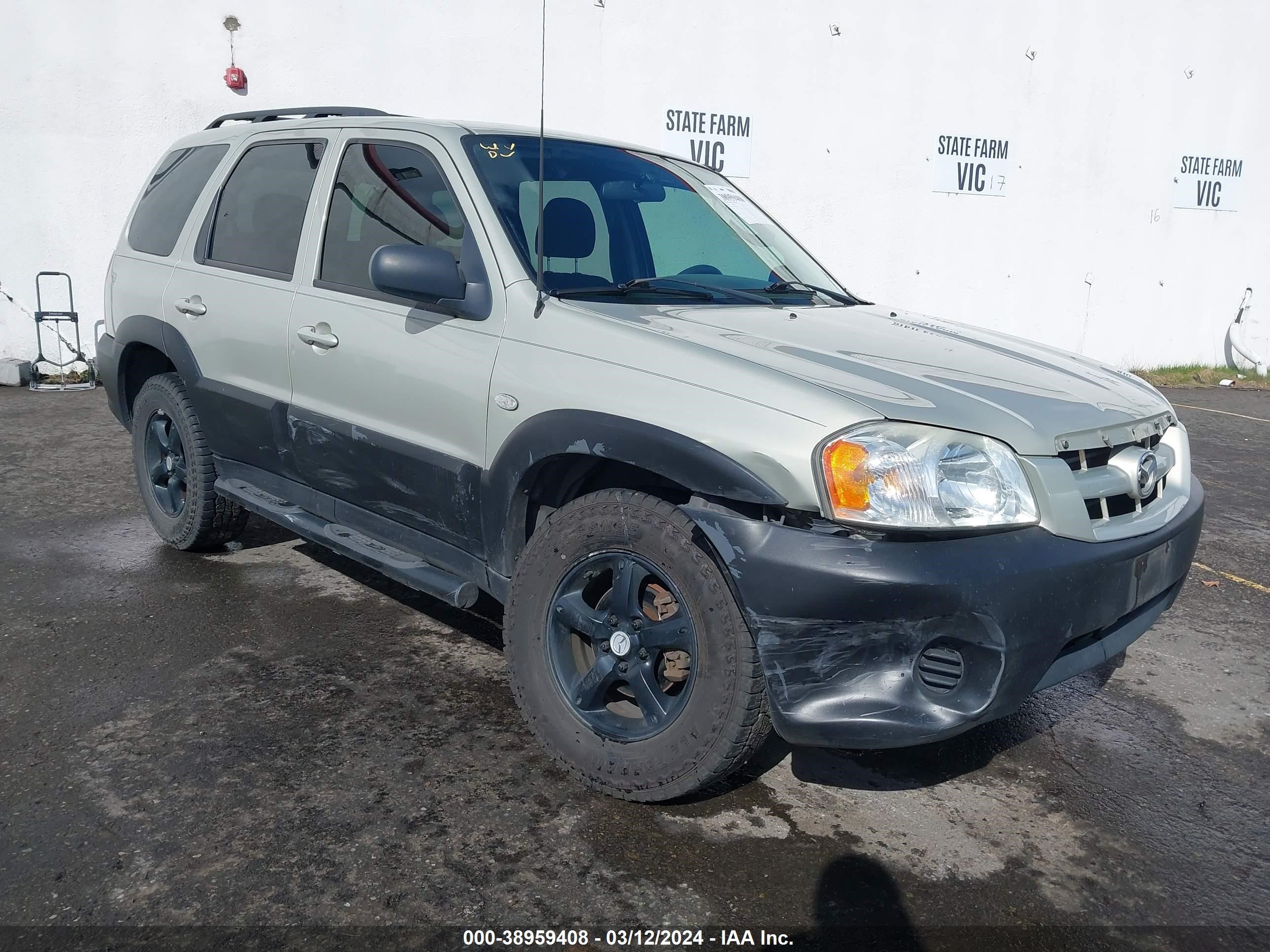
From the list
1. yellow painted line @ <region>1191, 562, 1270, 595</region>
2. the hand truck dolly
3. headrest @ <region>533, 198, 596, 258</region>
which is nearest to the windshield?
headrest @ <region>533, 198, 596, 258</region>

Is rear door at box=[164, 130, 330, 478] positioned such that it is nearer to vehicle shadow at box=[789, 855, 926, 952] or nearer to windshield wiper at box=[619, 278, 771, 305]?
windshield wiper at box=[619, 278, 771, 305]

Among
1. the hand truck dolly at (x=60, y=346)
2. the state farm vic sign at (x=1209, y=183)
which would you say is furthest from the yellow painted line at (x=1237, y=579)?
the state farm vic sign at (x=1209, y=183)

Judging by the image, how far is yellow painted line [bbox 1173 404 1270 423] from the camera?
10.6 meters

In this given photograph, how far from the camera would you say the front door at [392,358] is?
3.30 metres

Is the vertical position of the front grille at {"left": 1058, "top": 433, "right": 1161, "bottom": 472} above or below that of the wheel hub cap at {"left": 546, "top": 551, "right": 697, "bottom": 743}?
above

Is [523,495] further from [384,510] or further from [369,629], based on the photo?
[369,629]

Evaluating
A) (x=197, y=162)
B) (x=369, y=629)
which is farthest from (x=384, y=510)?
(x=197, y=162)

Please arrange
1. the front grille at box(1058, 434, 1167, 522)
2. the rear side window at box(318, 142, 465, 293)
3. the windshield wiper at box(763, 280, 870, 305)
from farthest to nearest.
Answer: the windshield wiper at box(763, 280, 870, 305)
the rear side window at box(318, 142, 465, 293)
the front grille at box(1058, 434, 1167, 522)

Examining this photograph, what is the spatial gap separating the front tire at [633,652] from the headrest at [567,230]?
0.90 meters

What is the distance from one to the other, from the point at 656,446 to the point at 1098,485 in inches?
45.6

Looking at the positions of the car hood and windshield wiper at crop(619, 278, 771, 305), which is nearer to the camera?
the car hood

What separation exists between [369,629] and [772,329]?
2.05m

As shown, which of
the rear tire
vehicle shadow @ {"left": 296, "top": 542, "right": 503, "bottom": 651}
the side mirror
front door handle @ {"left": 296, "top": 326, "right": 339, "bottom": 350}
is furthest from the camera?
the rear tire

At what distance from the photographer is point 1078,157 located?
12.8m
